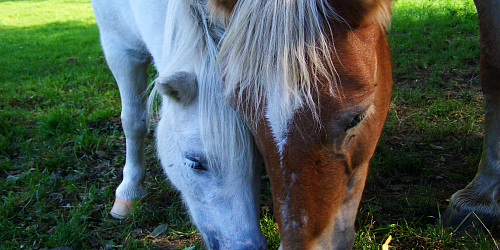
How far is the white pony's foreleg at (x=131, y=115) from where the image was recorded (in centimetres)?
263

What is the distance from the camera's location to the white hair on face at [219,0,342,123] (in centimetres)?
119

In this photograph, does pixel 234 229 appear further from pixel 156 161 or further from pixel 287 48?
pixel 156 161

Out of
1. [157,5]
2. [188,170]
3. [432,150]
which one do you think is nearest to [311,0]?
[188,170]

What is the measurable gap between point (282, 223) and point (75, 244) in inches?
65.6

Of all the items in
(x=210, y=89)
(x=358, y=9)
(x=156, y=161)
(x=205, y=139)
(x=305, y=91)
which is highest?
(x=358, y=9)

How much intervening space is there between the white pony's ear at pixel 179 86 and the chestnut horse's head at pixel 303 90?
200 mm

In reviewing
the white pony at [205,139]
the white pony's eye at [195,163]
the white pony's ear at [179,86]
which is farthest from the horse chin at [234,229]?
the white pony's ear at [179,86]

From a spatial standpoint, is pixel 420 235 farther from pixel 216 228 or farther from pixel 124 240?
pixel 124 240

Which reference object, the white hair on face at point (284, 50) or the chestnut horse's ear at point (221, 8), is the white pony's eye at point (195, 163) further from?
the chestnut horse's ear at point (221, 8)

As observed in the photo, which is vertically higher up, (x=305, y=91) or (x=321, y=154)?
(x=305, y=91)

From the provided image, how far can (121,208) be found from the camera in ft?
8.64

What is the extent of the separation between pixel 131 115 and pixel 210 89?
1507mm

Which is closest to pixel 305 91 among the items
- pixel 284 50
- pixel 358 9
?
pixel 284 50

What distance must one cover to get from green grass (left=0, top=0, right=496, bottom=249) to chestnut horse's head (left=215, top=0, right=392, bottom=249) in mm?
898
